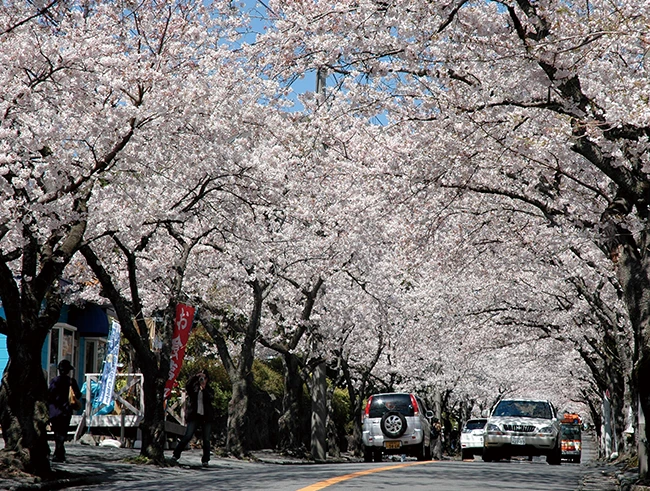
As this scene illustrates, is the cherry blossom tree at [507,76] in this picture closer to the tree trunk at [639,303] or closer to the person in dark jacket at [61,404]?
the tree trunk at [639,303]

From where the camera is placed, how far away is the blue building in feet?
94.5

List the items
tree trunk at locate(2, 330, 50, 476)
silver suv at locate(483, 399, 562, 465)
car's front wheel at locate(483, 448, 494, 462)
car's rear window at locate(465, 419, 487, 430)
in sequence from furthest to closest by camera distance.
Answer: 1. car's rear window at locate(465, 419, 487, 430)
2. car's front wheel at locate(483, 448, 494, 462)
3. silver suv at locate(483, 399, 562, 465)
4. tree trunk at locate(2, 330, 50, 476)

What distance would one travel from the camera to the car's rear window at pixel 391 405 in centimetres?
2723

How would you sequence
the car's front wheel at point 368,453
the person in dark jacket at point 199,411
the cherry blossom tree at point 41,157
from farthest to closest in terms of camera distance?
the car's front wheel at point 368,453 < the person in dark jacket at point 199,411 < the cherry blossom tree at point 41,157

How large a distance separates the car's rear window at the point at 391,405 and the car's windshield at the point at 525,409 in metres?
2.69

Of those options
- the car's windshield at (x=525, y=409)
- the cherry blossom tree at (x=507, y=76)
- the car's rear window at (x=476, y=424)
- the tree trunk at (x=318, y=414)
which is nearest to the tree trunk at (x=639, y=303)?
the cherry blossom tree at (x=507, y=76)

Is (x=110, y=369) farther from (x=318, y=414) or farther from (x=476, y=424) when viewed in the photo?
(x=476, y=424)

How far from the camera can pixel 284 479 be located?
480 inches

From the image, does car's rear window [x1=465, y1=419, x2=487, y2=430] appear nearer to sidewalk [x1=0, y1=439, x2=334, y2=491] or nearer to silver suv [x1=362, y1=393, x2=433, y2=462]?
silver suv [x1=362, y1=393, x2=433, y2=462]

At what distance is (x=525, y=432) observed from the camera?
2534 centimetres

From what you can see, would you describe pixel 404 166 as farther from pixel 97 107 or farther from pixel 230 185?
pixel 97 107

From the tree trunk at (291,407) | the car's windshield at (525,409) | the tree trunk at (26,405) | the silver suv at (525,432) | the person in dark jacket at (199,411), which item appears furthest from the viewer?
the tree trunk at (291,407)

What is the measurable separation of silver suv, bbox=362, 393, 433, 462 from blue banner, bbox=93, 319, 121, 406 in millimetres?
8611

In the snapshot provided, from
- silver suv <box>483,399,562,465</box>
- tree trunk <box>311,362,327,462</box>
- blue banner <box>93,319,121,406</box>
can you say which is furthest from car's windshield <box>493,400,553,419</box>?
blue banner <box>93,319,121,406</box>
